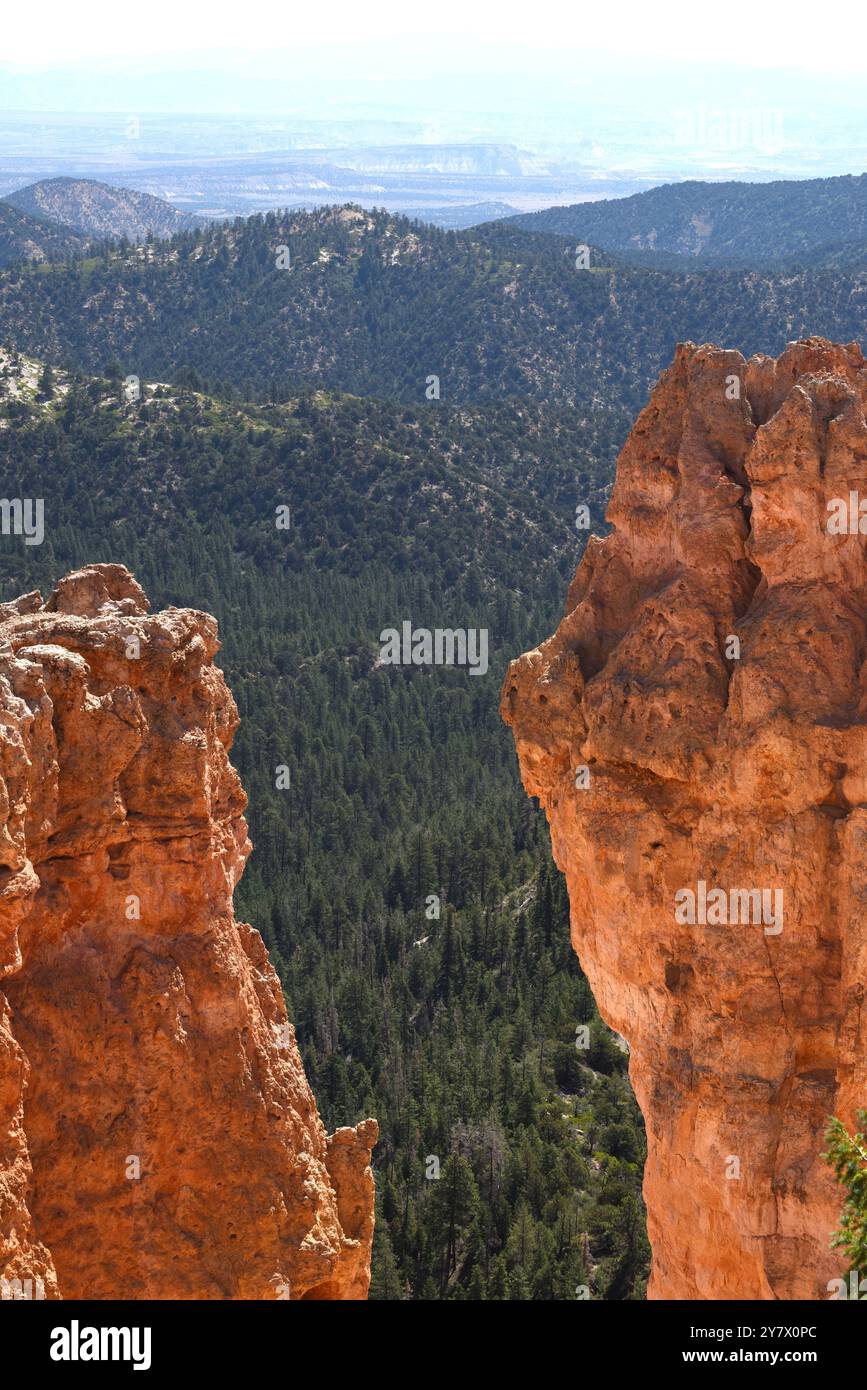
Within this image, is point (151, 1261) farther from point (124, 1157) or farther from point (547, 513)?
point (547, 513)

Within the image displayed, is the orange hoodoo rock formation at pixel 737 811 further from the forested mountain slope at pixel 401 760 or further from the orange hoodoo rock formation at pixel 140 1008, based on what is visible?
the forested mountain slope at pixel 401 760

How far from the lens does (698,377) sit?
79.0 ft

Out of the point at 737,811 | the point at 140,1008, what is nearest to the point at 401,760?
the point at 737,811

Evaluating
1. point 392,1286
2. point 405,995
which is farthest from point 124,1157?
point 405,995

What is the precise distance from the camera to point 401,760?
110 m

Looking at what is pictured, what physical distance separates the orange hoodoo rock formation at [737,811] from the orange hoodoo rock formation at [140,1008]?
4.45 metres

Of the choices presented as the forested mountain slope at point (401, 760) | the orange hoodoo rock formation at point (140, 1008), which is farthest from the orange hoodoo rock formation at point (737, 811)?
the forested mountain slope at point (401, 760)

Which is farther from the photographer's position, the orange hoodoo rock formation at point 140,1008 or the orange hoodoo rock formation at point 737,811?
the orange hoodoo rock formation at point 737,811

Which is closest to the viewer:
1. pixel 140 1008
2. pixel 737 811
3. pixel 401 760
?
pixel 140 1008

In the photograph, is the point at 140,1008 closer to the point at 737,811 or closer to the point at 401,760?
the point at 737,811

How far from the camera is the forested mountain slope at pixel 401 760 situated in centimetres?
5616

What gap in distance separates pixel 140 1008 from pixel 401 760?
90354 millimetres

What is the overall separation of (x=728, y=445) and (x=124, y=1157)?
1132 cm

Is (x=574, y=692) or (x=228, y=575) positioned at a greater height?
(x=574, y=692)
